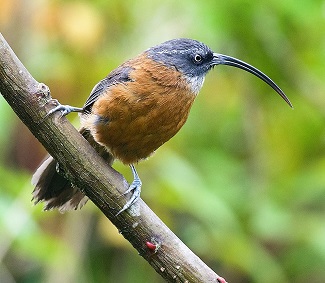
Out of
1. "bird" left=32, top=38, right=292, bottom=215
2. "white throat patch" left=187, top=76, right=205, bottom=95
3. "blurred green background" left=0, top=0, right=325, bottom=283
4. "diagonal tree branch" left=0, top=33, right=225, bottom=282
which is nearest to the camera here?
"diagonal tree branch" left=0, top=33, right=225, bottom=282

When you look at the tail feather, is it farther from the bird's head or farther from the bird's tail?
the bird's head

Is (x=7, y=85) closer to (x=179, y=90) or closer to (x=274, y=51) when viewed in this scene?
(x=179, y=90)

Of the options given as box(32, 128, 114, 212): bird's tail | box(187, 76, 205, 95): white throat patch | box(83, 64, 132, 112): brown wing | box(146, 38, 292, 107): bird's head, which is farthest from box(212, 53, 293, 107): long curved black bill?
box(32, 128, 114, 212): bird's tail

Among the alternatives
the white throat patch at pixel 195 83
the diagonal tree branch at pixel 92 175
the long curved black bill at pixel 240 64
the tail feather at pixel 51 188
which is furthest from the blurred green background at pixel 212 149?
the diagonal tree branch at pixel 92 175

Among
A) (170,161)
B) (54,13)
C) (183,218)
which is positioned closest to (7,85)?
(170,161)

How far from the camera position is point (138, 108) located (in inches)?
144

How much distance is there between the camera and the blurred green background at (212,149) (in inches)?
176

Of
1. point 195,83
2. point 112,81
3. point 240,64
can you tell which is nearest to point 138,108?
point 112,81

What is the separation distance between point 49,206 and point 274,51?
6.36 ft

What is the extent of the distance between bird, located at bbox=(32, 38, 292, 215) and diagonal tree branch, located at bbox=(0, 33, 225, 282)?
1.40 feet

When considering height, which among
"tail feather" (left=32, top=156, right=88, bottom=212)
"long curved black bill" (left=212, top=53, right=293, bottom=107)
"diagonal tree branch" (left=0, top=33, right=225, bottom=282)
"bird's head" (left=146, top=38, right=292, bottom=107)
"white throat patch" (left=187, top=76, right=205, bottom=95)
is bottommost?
"diagonal tree branch" (left=0, top=33, right=225, bottom=282)

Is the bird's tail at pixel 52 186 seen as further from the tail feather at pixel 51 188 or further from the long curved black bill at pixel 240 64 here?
the long curved black bill at pixel 240 64

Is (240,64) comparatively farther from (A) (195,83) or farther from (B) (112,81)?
(B) (112,81)

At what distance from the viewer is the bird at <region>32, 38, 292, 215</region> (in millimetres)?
3672
